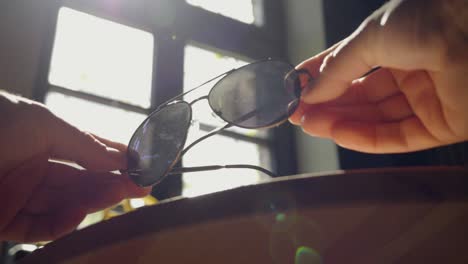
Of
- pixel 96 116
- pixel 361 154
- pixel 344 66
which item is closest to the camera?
pixel 344 66

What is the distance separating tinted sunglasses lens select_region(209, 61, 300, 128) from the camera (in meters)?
0.66

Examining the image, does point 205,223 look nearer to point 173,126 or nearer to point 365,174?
point 365,174

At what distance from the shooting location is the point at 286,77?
0.66 m

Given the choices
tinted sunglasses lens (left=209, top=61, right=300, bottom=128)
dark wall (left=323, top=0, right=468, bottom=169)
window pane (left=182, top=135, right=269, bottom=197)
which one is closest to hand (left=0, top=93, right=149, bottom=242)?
tinted sunglasses lens (left=209, top=61, right=300, bottom=128)

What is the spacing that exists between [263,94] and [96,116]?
33.8 inches

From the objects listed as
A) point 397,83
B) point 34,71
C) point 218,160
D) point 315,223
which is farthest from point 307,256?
point 218,160

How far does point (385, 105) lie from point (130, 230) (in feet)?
1.65

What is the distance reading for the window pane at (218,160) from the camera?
1.50 meters

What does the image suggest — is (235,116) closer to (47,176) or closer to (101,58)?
(47,176)

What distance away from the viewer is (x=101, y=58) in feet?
5.02

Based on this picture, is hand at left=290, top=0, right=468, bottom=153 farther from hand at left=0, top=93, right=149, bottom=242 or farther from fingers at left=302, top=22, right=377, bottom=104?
hand at left=0, top=93, right=149, bottom=242

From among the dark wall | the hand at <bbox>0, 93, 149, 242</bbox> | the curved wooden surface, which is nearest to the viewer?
the curved wooden surface

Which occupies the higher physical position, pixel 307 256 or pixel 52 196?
pixel 52 196

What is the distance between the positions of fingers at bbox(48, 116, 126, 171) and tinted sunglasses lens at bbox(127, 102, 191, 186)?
35 millimetres
